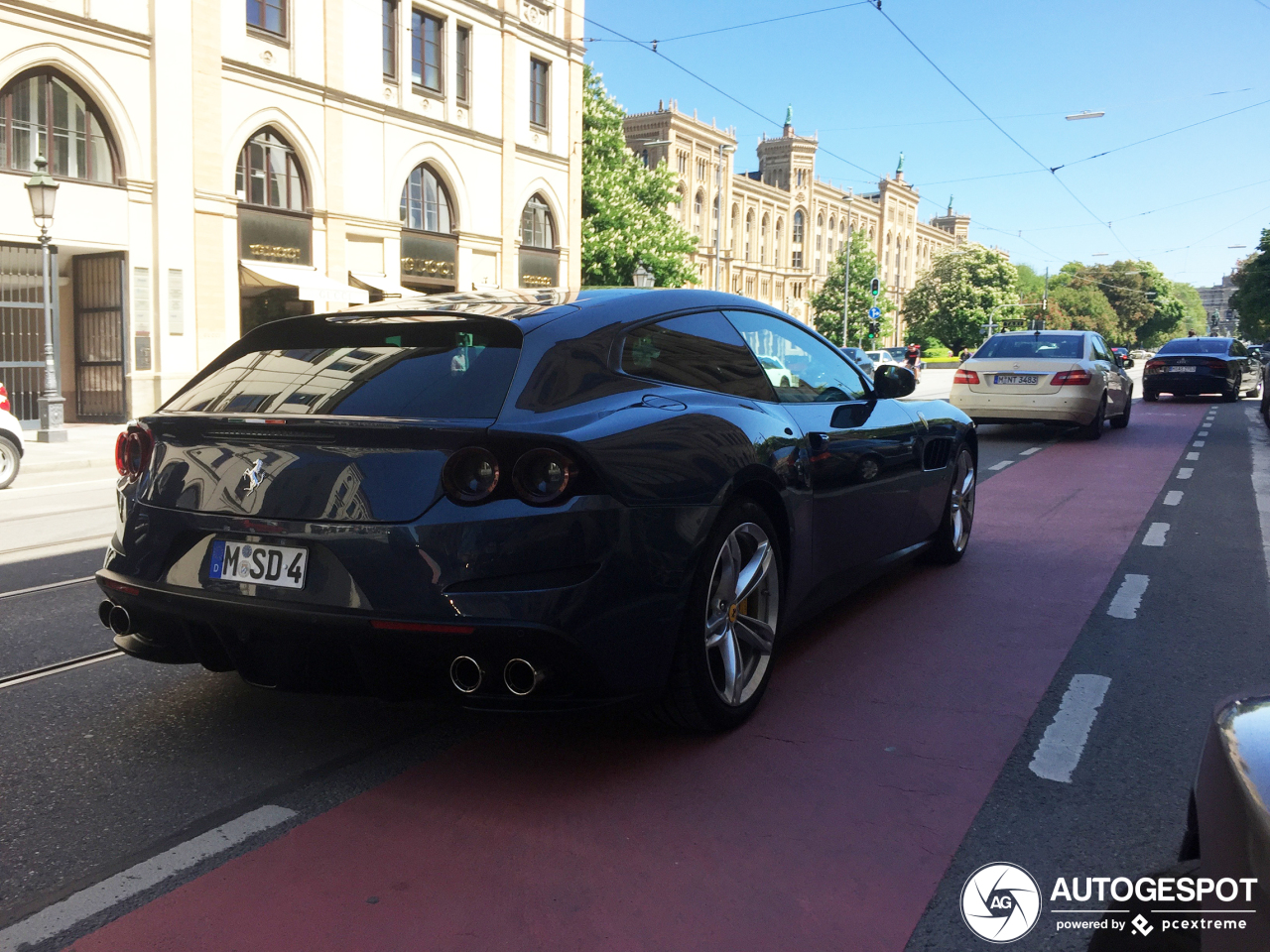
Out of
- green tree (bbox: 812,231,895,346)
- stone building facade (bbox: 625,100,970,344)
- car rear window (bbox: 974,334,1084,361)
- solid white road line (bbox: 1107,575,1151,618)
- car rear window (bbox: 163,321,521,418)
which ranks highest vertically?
stone building facade (bbox: 625,100,970,344)

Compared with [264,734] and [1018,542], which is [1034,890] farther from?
[1018,542]

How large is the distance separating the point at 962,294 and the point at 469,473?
3676 inches

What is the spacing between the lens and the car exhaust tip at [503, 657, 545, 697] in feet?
10.1

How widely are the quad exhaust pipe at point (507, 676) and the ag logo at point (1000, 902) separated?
1.19 meters

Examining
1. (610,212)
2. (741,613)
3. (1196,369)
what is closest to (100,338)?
(741,613)

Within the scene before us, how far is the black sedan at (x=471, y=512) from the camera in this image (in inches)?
120

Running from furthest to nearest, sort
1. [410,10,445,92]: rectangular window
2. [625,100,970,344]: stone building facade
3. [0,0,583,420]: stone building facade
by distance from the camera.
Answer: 1. [625,100,970,344]: stone building facade
2. [410,10,445,92]: rectangular window
3. [0,0,583,420]: stone building facade


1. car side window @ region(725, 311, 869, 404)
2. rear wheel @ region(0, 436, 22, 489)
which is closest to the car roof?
car side window @ region(725, 311, 869, 404)

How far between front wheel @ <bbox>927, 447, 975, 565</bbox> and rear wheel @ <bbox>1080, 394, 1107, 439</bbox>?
376 inches

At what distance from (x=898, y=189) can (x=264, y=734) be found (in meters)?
130

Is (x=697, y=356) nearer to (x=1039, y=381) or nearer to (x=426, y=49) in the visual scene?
(x=1039, y=381)

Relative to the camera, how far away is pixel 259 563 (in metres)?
3.21

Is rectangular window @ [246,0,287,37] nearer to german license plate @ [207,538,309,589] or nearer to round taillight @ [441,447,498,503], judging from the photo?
german license plate @ [207,538,309,589]

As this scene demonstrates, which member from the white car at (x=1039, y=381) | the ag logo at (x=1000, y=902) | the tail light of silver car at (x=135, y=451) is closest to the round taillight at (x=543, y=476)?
the tail light of silver car at (x=135, y=451)
